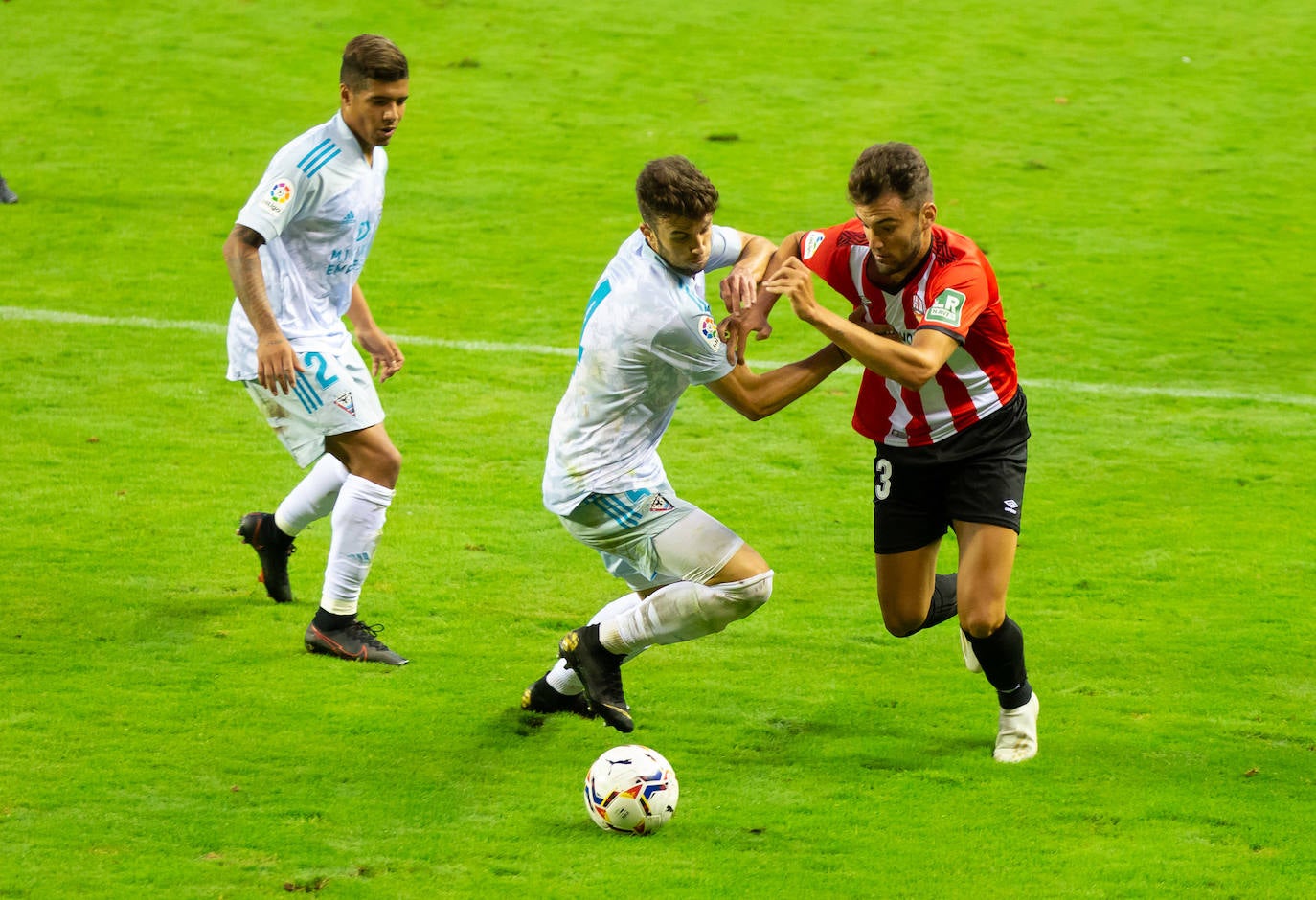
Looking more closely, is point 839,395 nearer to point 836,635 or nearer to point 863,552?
point 863,552

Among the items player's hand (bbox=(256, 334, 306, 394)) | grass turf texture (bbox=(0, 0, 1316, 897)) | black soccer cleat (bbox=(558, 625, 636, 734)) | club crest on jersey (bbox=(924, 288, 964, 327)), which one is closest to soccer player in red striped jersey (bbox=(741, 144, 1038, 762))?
club crest on jersey (bbox=(924, 288, 964, 327))

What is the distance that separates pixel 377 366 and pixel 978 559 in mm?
2932

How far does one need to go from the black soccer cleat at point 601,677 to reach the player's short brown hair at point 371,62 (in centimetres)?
231

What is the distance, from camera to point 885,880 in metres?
4.38

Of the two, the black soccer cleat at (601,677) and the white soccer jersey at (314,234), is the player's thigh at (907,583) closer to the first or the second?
the black soccer cleat at (601,677)

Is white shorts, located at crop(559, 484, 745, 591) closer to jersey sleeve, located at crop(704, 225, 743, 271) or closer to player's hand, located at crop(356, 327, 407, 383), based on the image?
jersey sleeve, located at crop(704, 225, 743, 271)

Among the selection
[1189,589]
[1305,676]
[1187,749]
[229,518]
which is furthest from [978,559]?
[229,518]

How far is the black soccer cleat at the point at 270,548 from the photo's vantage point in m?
6.51

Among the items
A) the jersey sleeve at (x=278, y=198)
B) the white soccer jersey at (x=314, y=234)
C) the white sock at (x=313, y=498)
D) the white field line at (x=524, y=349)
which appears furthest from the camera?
the white field line at (x=524, y=349)

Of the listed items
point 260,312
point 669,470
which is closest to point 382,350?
point 260,312

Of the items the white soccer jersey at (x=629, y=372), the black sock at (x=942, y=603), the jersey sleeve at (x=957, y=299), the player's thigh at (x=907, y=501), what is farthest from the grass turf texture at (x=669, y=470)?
the jersey sleeve at (x=957, y=299)

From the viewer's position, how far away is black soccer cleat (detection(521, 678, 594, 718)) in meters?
5.52

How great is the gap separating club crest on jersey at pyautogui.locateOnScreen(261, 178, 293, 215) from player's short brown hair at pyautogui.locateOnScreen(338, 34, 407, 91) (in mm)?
486

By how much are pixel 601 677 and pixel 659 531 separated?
0.56 meters
